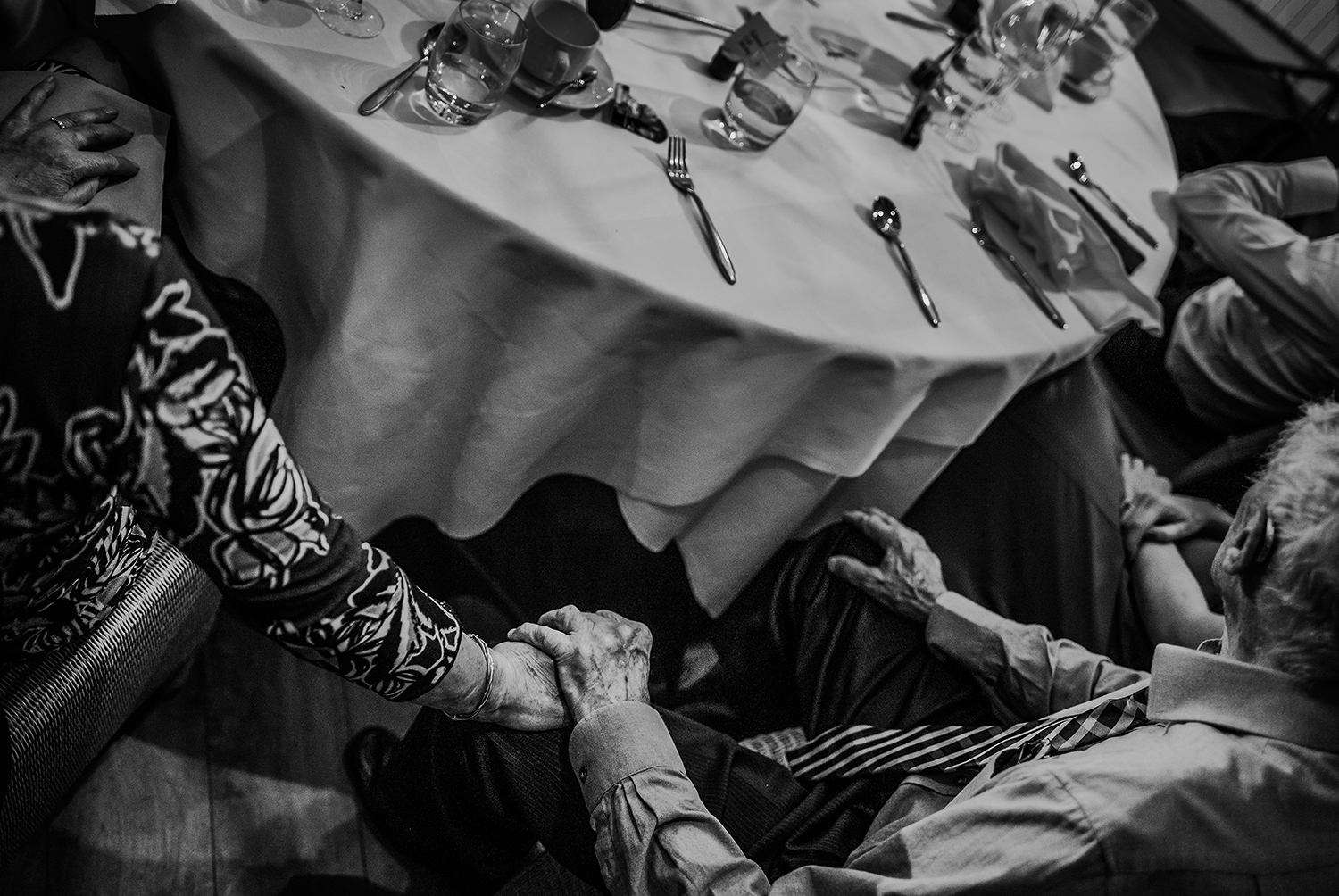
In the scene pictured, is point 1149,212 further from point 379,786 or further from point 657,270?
point 379,786

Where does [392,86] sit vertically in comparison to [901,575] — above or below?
above

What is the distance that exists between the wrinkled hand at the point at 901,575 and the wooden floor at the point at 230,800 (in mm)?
797

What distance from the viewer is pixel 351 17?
4.15ft

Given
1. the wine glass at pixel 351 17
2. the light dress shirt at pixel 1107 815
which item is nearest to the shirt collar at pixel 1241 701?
the light dress shirt at pixel 1107 815

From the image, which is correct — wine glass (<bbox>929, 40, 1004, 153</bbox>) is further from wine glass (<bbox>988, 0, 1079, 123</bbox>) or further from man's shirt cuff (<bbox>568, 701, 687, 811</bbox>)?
man's shirt cuff (<bbox>568, 701, 687, 811</bbox>)

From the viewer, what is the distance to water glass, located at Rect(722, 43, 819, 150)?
1.47 meters

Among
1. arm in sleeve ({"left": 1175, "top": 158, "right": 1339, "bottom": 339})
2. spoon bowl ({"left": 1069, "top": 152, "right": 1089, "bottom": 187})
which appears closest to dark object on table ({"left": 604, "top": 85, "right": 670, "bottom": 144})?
spoon bowl ({"left": 1069, "top": 152, "right": 1089, "bottom": 187})

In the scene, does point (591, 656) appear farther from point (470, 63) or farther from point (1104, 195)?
point (1104, 195)

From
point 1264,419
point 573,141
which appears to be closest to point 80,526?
point 573,141

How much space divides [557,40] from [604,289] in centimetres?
35

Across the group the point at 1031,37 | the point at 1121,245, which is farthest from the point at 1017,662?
the point at 1031,37

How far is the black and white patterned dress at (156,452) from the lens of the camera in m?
0.60

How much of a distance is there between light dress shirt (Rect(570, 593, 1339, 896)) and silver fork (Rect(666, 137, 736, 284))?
58cm

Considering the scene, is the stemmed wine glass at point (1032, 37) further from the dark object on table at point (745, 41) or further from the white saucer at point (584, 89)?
the white saucer at point (584, 89)
